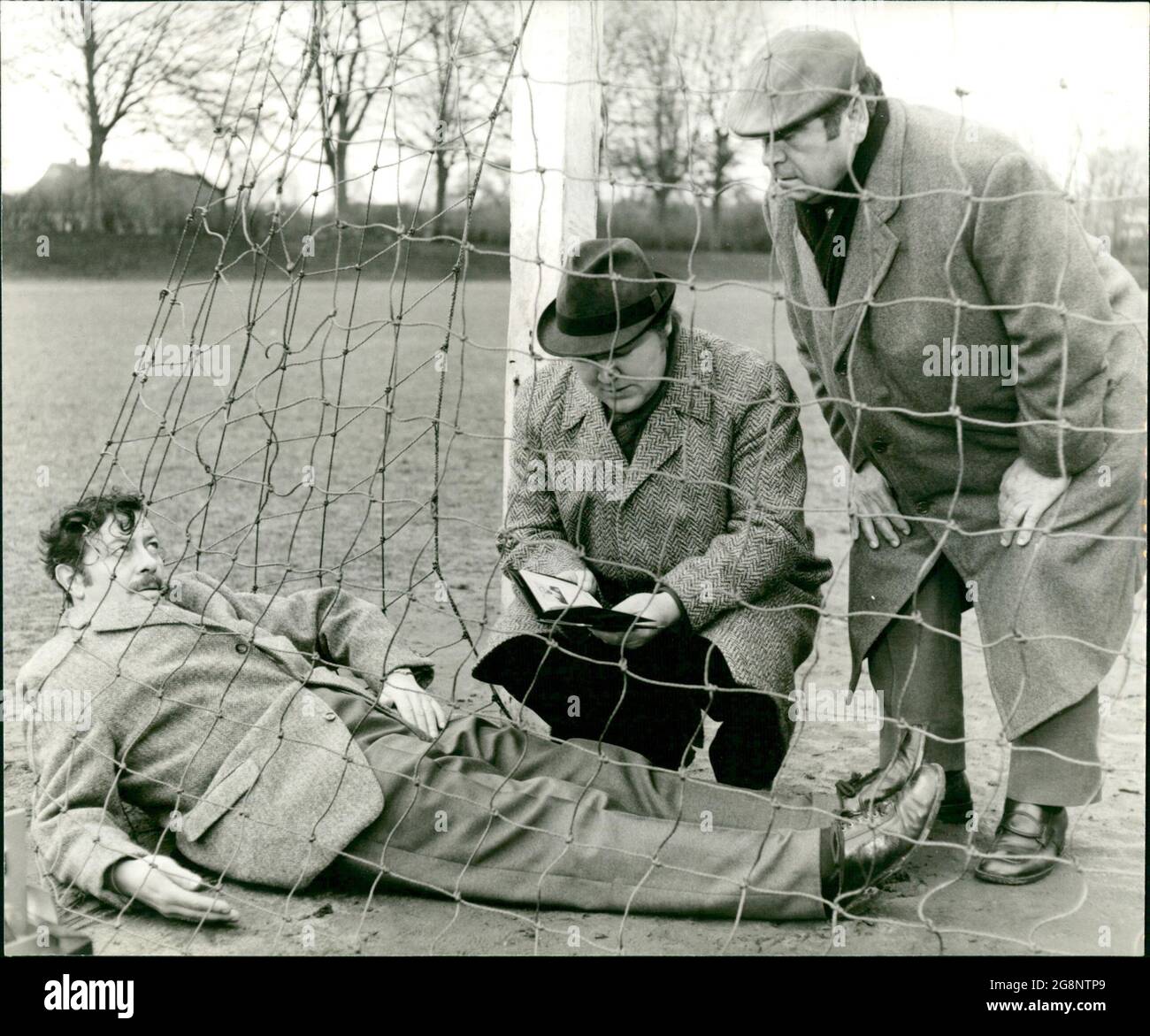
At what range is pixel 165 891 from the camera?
2.29m

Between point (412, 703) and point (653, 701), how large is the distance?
0.50m

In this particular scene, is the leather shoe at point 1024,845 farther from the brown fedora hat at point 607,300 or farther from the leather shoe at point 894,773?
the brown fedora hat at point 607,300

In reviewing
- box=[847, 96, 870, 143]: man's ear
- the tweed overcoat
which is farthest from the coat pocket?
box=[847, 96, 870, 143]: man's ear

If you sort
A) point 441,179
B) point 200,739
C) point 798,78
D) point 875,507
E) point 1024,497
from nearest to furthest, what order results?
point 798,78, point 1024,497, point 200,739, point 875,507, point 441,179

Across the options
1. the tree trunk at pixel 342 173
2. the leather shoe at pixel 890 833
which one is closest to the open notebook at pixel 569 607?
the leather shoe at pixel 890 833

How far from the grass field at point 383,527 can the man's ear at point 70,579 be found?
0.25m

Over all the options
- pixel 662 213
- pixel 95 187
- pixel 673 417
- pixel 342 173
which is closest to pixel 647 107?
pixel 662 213

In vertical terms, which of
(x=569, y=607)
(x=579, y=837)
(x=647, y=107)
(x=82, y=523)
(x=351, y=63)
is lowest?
(x=579, y=837)

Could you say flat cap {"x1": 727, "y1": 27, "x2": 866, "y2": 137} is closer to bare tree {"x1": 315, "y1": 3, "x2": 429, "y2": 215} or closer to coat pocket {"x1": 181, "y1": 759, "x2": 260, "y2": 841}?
bare tree {"x1": 315, "y1": 3, "x2": 429, "y2": 215}

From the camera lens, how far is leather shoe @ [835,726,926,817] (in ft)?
8.05

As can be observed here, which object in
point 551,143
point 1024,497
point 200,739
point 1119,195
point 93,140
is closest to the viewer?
point 1024,497

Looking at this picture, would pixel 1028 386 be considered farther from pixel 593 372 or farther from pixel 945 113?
pixel 593 372

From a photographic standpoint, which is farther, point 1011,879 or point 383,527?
point 383,527

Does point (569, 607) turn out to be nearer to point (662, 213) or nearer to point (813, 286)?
point (813, 286)
